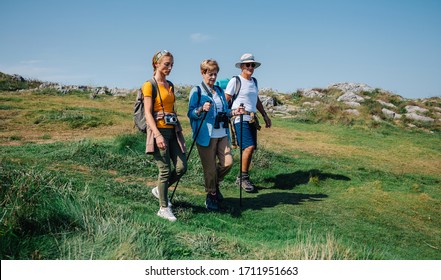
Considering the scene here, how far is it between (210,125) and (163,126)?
899mm

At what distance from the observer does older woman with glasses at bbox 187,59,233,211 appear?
18.6 feet

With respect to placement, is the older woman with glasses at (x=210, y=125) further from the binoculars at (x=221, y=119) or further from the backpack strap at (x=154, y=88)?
the backpack strap at (x=154, y=88)

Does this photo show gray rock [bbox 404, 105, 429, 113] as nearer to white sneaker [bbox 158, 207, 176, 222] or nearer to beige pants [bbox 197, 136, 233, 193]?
beige pants [bbox 197, 136, 233, 193]

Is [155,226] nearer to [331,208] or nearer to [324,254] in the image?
[324,254]

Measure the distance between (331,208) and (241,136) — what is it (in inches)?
74.5

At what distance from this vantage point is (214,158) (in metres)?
6.00

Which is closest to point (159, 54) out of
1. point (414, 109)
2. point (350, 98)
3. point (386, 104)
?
point (414, 109)

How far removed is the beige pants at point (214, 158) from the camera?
19.4ft

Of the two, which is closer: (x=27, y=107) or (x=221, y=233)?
(x=221, y=233)

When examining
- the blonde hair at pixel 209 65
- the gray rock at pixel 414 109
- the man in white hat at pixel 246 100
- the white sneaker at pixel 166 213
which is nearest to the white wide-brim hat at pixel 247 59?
the man in white hat at pixel 246 100

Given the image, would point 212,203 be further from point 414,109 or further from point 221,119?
point 414,109

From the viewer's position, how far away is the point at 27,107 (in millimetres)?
17781
